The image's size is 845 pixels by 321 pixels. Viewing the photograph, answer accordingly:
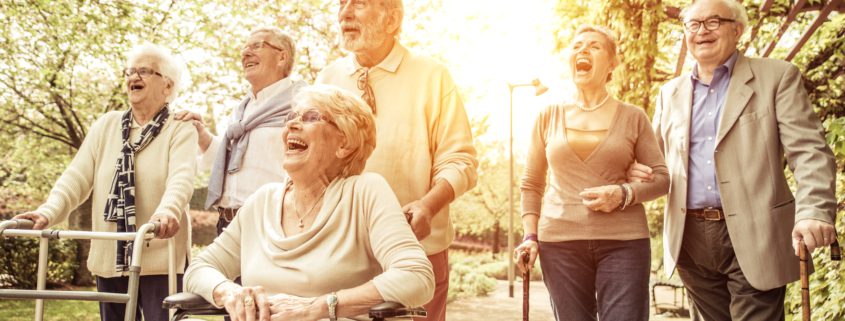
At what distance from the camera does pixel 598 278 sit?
2801mm

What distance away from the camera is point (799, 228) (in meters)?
2.34

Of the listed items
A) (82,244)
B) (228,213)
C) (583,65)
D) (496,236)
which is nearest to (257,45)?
(228,213)

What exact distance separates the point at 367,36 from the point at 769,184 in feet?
4.55

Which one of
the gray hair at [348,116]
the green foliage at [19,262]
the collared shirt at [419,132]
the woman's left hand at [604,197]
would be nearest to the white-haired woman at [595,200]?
the woman's left hand at [604,197]

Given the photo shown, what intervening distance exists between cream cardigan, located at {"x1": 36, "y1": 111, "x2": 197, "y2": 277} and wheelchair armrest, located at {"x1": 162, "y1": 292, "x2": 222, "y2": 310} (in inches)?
39.6

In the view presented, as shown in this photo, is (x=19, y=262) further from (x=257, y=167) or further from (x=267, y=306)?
(x=267, y=306)

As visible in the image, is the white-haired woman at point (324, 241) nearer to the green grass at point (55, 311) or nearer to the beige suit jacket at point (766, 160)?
the beige suit jacket at point (766, 160)

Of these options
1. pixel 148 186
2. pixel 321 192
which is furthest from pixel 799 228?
pixel 148 186

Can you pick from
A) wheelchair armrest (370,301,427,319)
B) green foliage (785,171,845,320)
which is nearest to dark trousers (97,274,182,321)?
wheelchair armrest (370,301,427,319)

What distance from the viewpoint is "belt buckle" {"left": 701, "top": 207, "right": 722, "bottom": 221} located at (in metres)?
2.65

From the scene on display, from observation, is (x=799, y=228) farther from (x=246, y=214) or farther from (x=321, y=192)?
(x=246, y=214)

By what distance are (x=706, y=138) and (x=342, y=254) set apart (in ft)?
4.62

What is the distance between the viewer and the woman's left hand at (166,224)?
2.82m

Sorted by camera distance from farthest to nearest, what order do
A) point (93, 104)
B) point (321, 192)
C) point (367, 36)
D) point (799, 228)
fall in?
point (93, 104), point (367, 36), point (799, 228), point (321, 192)
